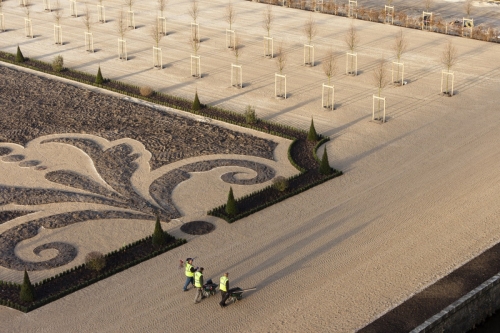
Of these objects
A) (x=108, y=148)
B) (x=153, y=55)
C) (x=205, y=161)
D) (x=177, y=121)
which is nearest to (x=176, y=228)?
(x=205, y=161)

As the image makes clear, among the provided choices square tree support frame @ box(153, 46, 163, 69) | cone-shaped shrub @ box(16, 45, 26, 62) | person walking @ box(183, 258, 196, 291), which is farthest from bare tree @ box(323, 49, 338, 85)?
person walking @ box(183, 258, 196, 291)

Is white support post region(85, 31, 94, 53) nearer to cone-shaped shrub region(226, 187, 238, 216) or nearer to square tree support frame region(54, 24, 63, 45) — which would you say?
square tree support frame region(54, 24, 63, 45)

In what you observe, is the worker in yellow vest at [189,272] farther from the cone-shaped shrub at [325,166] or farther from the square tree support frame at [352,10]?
the square tree support frame at [352,10]

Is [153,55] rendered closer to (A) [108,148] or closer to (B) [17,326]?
(A) [108,148]

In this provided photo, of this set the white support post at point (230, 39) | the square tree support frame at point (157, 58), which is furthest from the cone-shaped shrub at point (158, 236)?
the white support post at point (230, 39)

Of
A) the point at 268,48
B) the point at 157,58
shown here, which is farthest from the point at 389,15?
the point at 157,58
